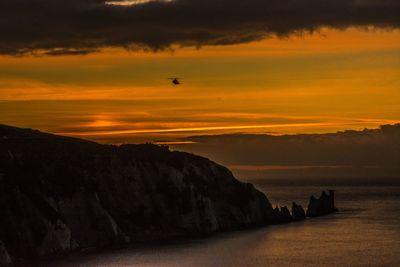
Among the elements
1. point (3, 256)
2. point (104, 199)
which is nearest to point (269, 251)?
point (104, 199)

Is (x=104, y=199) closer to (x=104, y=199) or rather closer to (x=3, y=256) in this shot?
(x=104, y=199)

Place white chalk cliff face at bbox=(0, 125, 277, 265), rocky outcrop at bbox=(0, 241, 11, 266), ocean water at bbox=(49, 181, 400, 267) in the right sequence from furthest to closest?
ocean water at bbox=(49, 181, 400, 267) < white chalk cliff face at bbox=(0, 125, 277, 265) < rocky outcrop at bbox=(0, 241, 11, 266)

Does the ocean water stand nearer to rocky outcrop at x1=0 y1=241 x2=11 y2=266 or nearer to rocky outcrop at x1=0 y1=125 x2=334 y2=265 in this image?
rocky outcrop at x1=0 y1=125 x2=334 y2=265

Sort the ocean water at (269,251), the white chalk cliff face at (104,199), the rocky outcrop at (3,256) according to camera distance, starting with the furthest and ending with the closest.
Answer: the ocean water at (269,251) → the white chalk cliff face at (104,199) → the rocky outcrop at (3,256)

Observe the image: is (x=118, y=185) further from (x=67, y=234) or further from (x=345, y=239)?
(x=345, y=239)

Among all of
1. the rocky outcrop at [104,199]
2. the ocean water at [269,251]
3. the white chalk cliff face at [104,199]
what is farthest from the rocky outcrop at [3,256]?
the ocean water at [269,251]

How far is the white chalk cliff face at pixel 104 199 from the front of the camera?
445ft

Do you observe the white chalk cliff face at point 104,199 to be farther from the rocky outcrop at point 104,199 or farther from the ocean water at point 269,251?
the ocean water at point 269,251

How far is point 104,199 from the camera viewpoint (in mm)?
168250

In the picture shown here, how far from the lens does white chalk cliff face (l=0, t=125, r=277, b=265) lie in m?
136

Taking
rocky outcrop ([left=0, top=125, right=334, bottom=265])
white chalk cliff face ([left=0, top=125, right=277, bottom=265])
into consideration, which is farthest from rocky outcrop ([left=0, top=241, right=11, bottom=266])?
white chalk cliff face ([left=0, top=125, right=277, bottom=265])

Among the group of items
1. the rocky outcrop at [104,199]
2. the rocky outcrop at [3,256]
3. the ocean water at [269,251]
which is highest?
the rocky outcrop at [104,199]

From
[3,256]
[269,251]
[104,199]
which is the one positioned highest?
[104,199]

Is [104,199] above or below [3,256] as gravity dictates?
above
